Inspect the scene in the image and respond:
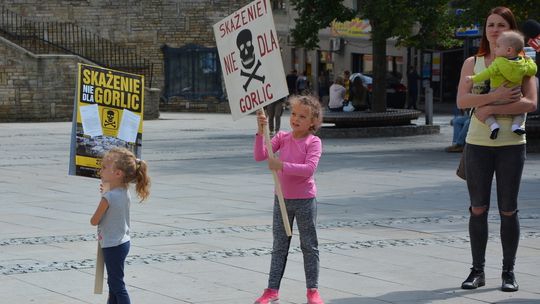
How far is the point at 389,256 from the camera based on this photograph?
930 centimetres

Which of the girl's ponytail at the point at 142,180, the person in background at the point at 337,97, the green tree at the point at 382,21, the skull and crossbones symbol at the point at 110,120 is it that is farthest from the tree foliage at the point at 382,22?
the girl's ponytail at the point at 142,180

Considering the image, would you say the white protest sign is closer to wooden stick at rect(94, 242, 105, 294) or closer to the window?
wooden stick at rect(94, 242, 105, 294)

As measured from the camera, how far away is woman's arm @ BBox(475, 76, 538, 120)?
7.79 meters

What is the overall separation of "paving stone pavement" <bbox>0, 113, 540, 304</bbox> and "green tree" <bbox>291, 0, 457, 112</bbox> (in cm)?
663

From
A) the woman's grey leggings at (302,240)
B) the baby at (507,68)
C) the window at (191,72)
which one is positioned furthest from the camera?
the window at (191,72)

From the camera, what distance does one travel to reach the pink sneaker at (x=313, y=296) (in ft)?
23.8

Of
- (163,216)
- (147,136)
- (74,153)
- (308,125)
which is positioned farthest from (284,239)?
(147,136)

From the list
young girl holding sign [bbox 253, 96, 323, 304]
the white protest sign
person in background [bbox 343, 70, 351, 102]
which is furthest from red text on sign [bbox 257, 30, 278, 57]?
person in background [bbox 343, 70, 351, 102]

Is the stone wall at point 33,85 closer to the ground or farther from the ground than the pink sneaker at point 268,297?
farther from the ground

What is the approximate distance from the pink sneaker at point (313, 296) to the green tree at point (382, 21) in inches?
739

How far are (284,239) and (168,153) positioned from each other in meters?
14.7

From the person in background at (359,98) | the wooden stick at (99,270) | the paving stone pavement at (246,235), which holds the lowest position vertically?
the paving stone pavement at (246,235)

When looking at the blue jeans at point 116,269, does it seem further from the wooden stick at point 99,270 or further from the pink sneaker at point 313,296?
the pink sneaker at point 313,296

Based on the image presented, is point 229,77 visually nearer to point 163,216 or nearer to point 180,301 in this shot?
point 180,301
